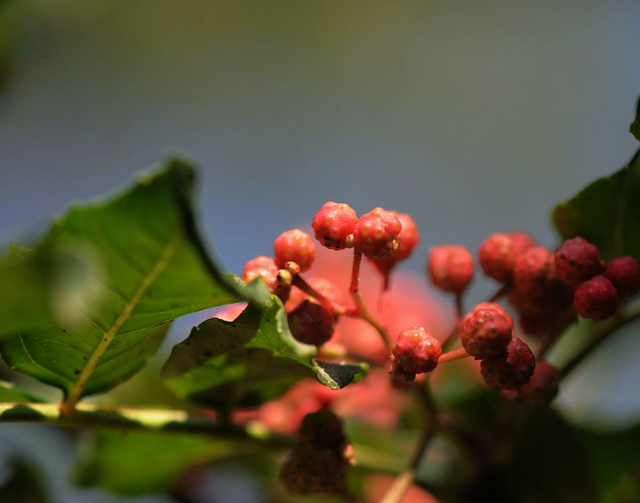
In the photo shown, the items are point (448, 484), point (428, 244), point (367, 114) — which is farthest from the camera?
point (367, 114)

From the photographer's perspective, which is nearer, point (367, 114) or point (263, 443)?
point (263, 443)

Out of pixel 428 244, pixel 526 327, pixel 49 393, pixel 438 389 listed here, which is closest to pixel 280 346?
pixel 526 327

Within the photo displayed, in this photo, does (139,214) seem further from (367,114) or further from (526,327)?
(367,114)

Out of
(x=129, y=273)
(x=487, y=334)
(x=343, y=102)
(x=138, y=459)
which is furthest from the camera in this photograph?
(x=343, y=102)

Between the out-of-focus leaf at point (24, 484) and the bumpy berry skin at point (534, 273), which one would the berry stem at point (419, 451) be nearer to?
the bumpy berry skin at point (534, 273)

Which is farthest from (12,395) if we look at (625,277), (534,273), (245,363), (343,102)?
(343,102)

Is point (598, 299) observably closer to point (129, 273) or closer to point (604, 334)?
point (604, 334)
